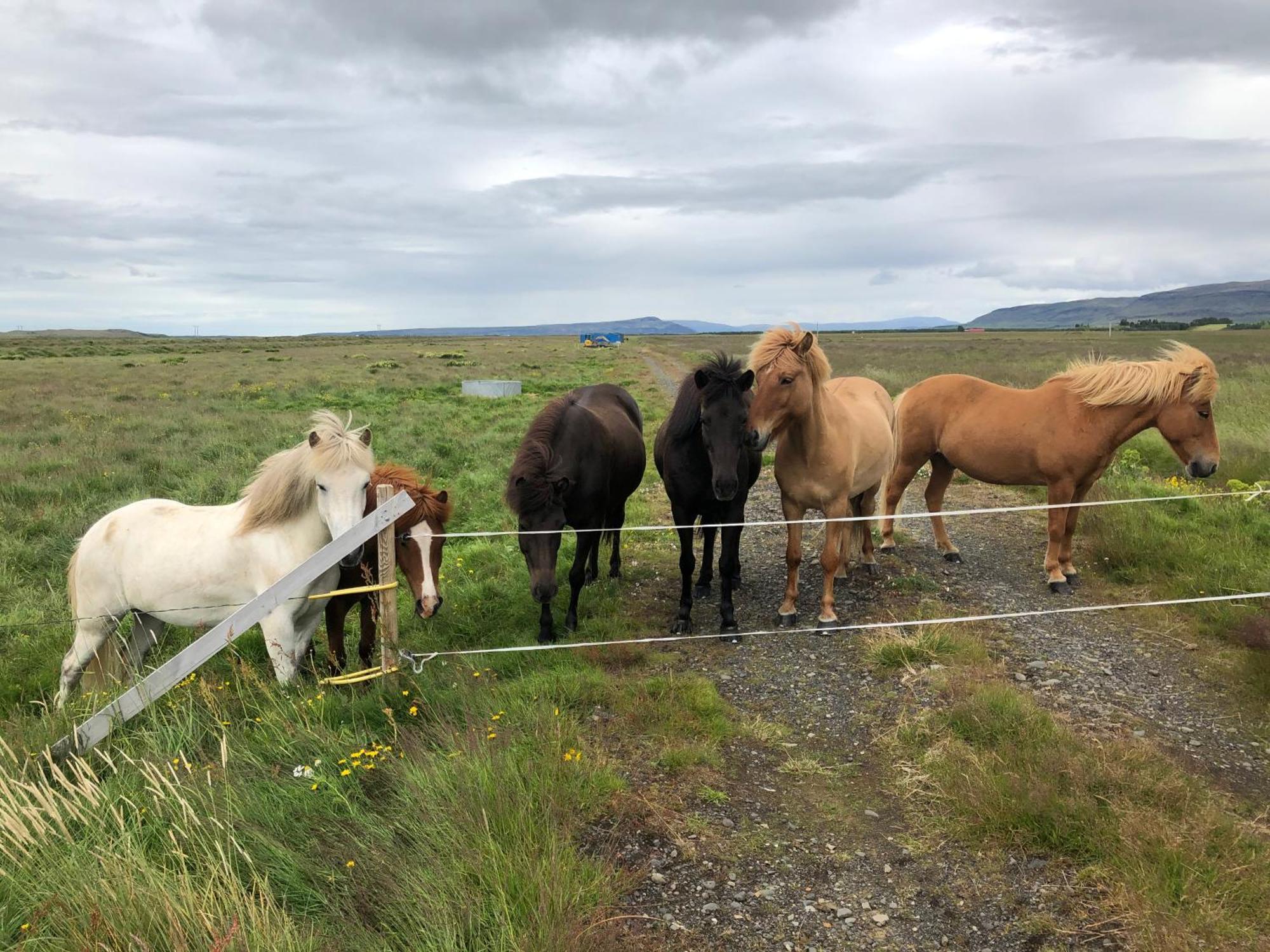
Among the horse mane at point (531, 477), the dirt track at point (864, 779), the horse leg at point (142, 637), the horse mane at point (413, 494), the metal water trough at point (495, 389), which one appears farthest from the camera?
the metal water trough at point (495, 389)

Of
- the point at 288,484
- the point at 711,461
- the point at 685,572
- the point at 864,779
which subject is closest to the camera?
the point at 864,779

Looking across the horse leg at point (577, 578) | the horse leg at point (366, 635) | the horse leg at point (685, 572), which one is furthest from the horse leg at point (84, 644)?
the horse leg at point (685, 572)

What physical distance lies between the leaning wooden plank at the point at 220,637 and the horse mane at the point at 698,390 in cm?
259

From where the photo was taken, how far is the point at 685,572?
6266mm

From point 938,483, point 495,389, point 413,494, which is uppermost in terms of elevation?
point 495,389

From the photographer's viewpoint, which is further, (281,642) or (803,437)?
(803,437)

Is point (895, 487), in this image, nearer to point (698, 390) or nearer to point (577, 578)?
point (698, 390)

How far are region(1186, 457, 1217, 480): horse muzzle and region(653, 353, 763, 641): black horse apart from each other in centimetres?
406

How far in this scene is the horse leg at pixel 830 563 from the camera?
20.3ft

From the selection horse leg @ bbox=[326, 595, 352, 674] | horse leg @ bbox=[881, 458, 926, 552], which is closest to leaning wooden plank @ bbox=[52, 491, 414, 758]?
horse leg @ bbox=[326, 595, 352, 674]

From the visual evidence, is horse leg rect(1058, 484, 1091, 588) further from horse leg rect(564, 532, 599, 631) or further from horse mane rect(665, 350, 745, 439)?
horse leg rect(564, 532, 599, 631)

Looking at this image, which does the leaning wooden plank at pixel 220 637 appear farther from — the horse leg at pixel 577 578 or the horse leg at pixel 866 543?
the horse leg at pixel 866 543

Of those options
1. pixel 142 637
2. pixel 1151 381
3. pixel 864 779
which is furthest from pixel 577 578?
pixel 1151 381

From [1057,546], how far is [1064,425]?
1200 mm
